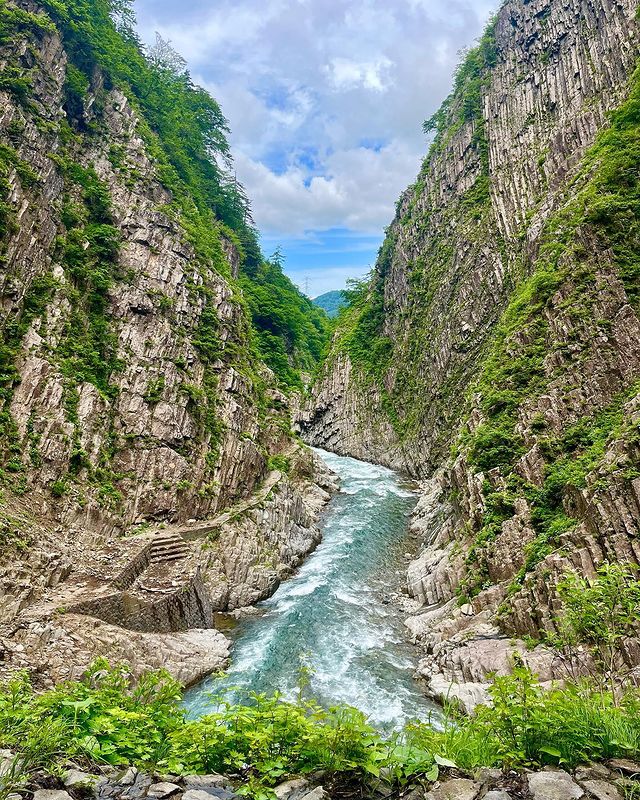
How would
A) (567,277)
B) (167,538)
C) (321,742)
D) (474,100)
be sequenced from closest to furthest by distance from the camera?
1. (321,742)
2. (167,538)
3. (567,277)
4. (474,100)

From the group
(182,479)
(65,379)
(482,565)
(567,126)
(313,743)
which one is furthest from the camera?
(567,126)

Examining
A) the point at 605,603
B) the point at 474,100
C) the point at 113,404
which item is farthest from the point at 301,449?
the point at 474,100

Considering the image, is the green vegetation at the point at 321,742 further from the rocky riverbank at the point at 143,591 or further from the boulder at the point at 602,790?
the rocky riverbank at the point at 143,591

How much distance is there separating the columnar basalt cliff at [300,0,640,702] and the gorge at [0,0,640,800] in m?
0.16

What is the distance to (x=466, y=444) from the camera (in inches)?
950

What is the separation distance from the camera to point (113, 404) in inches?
954

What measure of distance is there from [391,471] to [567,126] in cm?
3394

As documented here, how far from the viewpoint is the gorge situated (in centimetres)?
1258

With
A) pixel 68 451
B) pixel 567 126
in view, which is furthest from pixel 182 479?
pixel 567 126

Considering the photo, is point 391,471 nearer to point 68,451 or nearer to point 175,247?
point 175,247

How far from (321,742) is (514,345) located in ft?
77.1

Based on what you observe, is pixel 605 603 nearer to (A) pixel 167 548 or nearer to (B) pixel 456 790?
(B) pixel 456 790

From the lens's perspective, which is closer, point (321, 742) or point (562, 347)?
point (321, 742)

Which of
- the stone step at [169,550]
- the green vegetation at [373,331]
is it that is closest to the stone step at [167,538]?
the stone step at [169,550]
